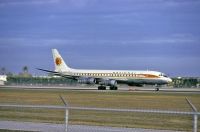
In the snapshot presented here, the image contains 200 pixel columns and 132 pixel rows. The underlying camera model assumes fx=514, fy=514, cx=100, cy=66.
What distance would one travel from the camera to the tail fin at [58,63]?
92.1m

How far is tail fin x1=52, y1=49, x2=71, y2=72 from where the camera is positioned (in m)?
92.1

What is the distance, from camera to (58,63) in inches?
3718

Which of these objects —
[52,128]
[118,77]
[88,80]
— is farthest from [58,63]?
[52,128]

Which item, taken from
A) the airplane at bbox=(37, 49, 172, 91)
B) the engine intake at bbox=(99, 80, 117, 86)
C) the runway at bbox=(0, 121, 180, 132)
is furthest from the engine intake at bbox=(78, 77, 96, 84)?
the runway at bbox=(0, 121, 180, 132)

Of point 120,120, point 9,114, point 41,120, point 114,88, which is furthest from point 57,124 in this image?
point 114,88

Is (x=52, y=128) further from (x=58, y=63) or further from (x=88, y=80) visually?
(x=58, y=63)

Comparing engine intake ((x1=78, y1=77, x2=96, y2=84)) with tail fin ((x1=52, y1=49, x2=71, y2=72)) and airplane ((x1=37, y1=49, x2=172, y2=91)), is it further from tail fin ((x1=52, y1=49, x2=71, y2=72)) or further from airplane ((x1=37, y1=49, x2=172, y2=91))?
tail fin ((x1=52, y1=49, x2=71, y2=72))

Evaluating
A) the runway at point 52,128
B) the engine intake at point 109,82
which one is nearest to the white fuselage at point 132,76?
the engine intake at point 109,82

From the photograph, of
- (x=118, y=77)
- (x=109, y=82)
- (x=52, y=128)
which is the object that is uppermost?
(x=118, y=77)

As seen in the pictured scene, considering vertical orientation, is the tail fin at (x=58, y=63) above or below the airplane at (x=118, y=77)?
above

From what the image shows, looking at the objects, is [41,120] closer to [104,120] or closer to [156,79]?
[104,120]

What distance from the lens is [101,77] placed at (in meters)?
85.9

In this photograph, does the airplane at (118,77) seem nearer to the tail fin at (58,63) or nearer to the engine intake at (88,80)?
the engine intake at (88,80)

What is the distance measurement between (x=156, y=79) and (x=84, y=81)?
11.8 meters
